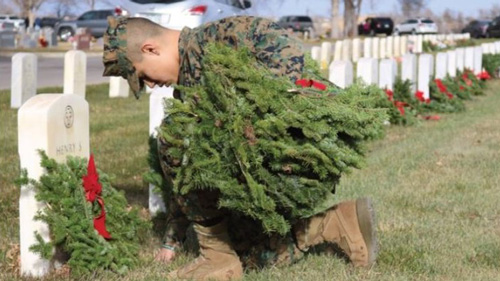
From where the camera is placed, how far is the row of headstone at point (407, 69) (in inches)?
361

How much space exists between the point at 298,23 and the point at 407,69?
196 ft

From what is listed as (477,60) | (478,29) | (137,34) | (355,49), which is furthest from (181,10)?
(478,29)

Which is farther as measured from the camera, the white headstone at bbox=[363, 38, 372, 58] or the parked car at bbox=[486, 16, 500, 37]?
the parked car at bbox=[486, 16, 500, 37]

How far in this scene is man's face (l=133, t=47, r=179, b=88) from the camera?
4.41 meters

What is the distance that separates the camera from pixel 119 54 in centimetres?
441

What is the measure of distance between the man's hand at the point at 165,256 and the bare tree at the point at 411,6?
82.5 metres

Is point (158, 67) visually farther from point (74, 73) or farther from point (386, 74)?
point (74, 73)

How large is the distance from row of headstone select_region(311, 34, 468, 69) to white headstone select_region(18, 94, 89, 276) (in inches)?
713

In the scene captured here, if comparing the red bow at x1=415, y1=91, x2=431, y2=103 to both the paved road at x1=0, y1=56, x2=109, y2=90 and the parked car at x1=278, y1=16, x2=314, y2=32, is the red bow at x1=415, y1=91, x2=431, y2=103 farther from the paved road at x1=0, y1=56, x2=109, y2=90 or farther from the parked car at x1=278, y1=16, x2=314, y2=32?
the parked car at x1=278, y1=16, x2=314, y2=32

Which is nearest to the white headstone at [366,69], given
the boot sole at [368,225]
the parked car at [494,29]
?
the boot sole at [368,225]

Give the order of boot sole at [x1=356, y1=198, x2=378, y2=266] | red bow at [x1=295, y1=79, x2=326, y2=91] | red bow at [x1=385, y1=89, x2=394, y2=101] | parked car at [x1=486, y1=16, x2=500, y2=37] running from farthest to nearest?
parked car at [x1=486, y1=16, x2=500, y2=37]
red bow at [x1=385, y1=89, x2=394, y2=101]
boot sole at [x1=356, y1=198, x2=378, y2=266]
red bow at [x1=295, y1=79, x2=326, y2=91]

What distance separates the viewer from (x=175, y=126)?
420cm

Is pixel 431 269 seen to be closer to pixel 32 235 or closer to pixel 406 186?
pixel 32 235

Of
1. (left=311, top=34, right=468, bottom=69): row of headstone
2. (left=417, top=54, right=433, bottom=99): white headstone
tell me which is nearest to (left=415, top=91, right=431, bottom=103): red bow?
(left=417, top=54, right=433, bottom=99): white headstone
